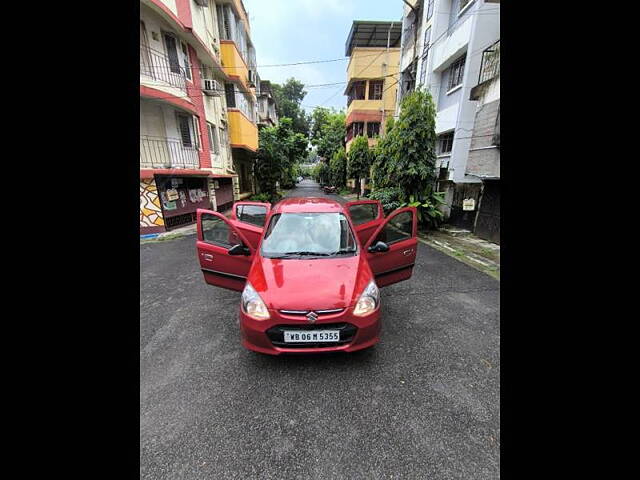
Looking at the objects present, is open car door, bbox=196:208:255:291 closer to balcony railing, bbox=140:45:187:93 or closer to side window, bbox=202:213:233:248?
side window, bbox=202:213:233:248

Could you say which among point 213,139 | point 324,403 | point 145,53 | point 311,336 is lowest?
point 324,403

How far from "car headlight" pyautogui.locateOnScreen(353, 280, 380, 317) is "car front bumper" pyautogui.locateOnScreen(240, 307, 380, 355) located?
0.04m

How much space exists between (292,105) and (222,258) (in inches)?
1665

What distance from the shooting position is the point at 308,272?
265 cm

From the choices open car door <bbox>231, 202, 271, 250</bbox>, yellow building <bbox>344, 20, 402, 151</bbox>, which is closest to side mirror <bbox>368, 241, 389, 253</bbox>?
open car door <bbox>231, 202, 271, 250</bbox>

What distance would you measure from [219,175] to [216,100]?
12.0 feet

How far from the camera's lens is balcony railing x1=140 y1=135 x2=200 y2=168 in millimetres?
8281

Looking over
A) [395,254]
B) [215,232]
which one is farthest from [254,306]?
[395,254]

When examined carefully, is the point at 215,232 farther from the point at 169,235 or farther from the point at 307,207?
the point at 169,235

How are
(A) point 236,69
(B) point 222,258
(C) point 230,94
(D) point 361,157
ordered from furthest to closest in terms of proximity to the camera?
(D) point 361,157, (C) point 230,94, (A) point 236,69, (B) point 222,258
